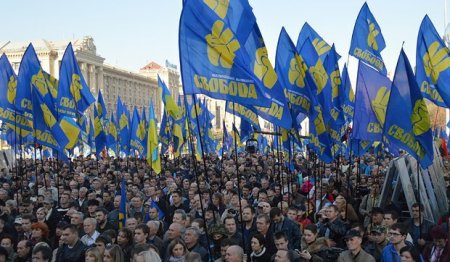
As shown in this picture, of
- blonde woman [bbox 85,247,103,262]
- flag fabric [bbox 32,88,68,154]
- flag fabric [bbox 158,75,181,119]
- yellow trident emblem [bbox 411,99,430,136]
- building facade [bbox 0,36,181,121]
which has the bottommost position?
blonde woman [bbox 85,247,103,262]

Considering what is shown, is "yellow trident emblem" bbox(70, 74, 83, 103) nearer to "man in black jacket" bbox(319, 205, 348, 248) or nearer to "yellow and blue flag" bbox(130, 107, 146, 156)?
"yellow and blue flag" bbox(130, 107, 146, 156)

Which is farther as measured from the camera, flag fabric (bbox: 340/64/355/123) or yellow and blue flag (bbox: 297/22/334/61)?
flag fabric (bbox: 340/64/355/123)

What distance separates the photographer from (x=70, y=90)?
1525cm

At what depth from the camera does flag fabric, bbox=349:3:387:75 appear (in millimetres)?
12648

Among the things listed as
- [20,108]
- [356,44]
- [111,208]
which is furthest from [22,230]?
[356,44]

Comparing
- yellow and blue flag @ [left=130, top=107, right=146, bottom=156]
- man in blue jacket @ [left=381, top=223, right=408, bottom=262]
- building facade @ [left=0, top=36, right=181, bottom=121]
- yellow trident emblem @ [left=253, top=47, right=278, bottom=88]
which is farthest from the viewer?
building facade @ [left=0, top=36, right=181, bottom=121]

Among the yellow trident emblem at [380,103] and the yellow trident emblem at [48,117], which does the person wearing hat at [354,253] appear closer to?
the yellow trident emblem at [380,103]

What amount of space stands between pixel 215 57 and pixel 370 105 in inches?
172

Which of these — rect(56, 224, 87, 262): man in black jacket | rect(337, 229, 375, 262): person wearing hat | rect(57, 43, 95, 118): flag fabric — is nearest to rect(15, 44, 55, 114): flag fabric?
rect(57, 43, 95, 118): flag fabric

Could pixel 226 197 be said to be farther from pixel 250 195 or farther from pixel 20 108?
pixel 20 108

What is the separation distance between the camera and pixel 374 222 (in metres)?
8.80

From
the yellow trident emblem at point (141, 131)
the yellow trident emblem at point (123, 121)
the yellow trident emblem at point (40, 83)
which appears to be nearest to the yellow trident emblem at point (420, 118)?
the yellow trident emblem at point (40, 83)

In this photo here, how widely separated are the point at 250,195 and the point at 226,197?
146cm

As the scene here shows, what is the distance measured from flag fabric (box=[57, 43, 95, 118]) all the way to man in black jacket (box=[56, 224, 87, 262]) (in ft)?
24.3
